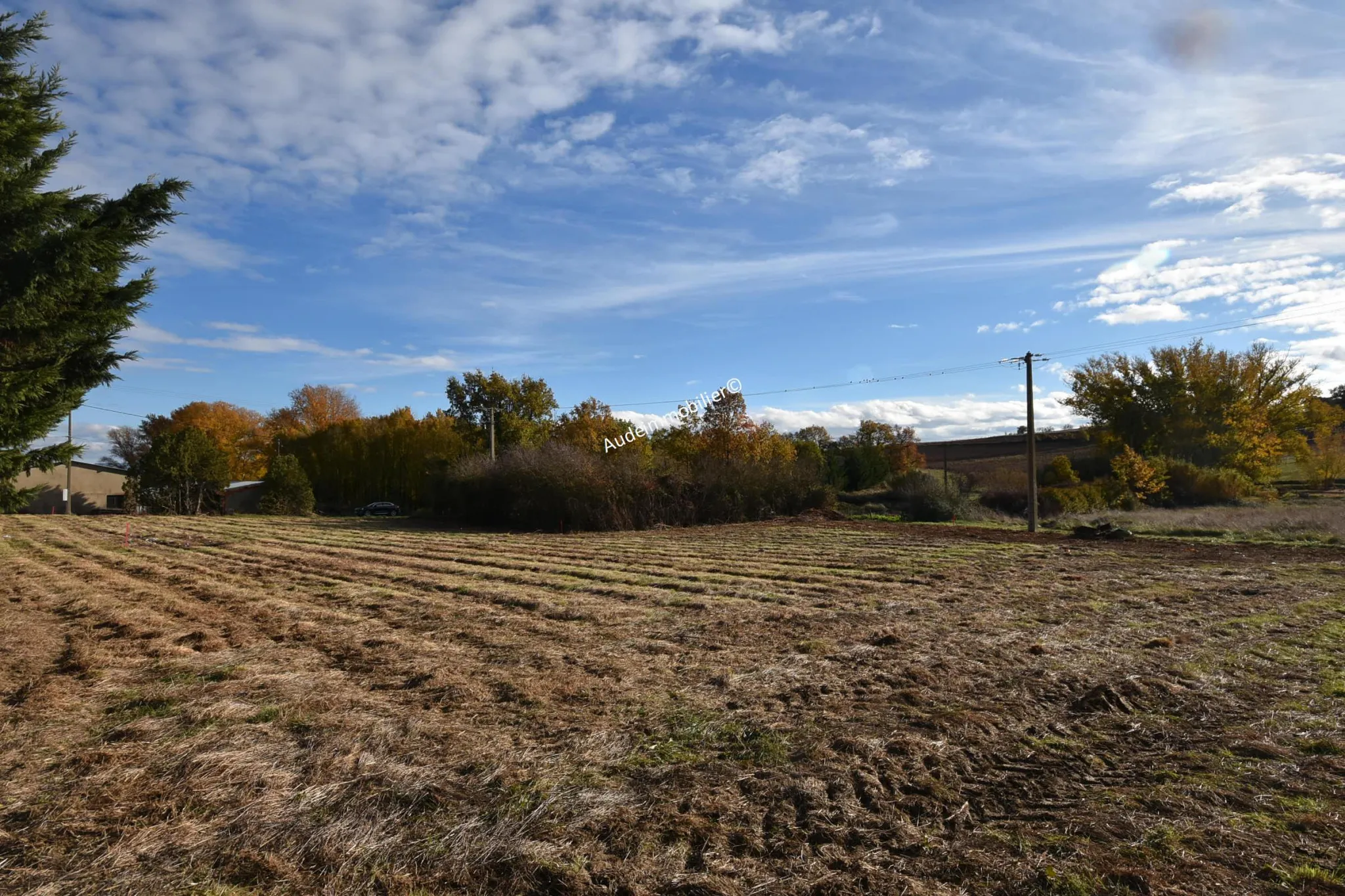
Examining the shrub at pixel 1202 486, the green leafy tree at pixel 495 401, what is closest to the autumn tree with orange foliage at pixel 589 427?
the green leafy tree at pixel 495 401

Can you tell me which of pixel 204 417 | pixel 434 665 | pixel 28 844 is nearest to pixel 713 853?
pixel 28 844

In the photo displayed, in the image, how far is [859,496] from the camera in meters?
41.3

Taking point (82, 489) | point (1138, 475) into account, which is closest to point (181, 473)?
point (82, 489)

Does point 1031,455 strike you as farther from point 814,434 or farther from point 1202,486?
point 814,434

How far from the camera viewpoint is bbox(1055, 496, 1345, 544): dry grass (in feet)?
70.5

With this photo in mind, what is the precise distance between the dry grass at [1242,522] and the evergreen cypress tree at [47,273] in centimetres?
2603

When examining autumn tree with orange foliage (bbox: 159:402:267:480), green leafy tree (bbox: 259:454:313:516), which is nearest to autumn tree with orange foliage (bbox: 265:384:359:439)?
autumn tree with orange foliage (bbox: 159:402:267:480)

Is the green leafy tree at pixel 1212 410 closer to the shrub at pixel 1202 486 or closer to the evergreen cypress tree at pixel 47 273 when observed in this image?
the shrub at pixel 1202 486

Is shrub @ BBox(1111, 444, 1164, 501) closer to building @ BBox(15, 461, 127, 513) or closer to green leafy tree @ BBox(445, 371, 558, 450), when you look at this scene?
green leafy tree @ BBox(445, 371, 558, 450)

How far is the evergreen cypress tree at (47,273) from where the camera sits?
898cm

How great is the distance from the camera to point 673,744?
16.3ft

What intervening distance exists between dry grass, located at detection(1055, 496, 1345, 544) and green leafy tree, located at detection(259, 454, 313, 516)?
35.7m

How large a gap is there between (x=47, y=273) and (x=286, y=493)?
3464cm

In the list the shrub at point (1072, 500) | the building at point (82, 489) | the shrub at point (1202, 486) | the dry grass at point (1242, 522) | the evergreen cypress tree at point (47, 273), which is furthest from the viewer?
the building at point (82, 489)
